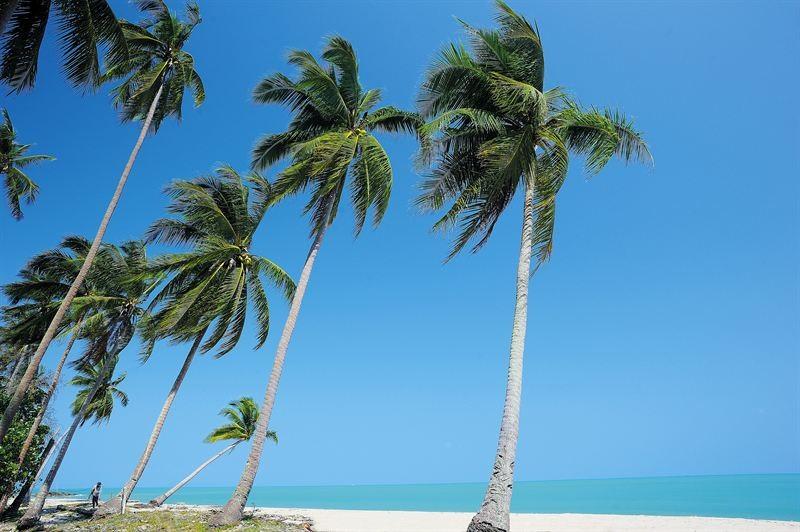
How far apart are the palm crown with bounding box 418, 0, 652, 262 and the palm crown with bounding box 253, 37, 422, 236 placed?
2.78 m

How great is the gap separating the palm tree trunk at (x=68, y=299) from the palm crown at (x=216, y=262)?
192 cm

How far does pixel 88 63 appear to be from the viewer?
1098cm

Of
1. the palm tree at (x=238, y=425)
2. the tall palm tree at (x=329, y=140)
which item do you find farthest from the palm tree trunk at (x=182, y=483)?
the tall palm tree at (x=329, y=140)

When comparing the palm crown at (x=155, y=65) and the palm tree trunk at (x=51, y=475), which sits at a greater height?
the palm crown at (x=155, y=65)

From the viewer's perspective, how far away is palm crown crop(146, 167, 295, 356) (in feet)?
53.3

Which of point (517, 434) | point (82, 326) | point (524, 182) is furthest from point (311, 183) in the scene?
point (82, 326)

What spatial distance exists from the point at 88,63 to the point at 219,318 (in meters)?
9.48

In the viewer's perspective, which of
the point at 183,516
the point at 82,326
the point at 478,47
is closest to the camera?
the point at 478,47

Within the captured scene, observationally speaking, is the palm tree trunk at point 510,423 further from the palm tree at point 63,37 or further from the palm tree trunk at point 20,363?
the palm tree trunk at point 20,363

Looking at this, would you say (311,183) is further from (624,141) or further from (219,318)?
(624,141)

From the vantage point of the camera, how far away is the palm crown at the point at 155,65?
16.5 m

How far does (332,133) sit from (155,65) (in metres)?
7.74

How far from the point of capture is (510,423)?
31.4ft

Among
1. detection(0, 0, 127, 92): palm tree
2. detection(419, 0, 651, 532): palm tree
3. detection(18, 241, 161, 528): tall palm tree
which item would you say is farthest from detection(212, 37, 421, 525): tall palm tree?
detection(18, 241, 161, 528): tall palm tree
